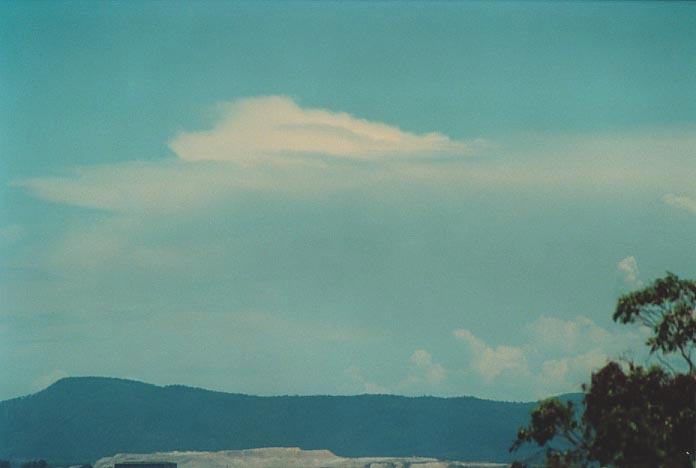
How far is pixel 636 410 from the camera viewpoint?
73062 millimetres

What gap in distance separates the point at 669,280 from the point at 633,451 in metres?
12.7

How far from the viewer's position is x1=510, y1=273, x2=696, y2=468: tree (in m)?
72.1

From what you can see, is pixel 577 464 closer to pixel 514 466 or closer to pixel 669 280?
pixel 514 466

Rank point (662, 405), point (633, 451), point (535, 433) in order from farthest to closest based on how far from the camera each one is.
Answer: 1. point (535, 433)
2. point (662, 405)
3. point (633, 451)

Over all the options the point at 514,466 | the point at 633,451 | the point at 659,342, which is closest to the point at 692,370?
the point at 659,342

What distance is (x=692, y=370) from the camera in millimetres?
76688

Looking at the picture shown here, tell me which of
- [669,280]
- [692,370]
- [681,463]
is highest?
[669,280]

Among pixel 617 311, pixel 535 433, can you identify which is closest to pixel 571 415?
pixel 535 433

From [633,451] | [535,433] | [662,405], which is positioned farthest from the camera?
[535,433]

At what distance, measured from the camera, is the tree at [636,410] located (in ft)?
237

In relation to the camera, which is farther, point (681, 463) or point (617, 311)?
point (617, 311)

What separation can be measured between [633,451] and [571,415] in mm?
10529

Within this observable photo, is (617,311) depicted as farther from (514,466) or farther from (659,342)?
(514,466)

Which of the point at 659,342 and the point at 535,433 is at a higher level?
the point at 659,342
